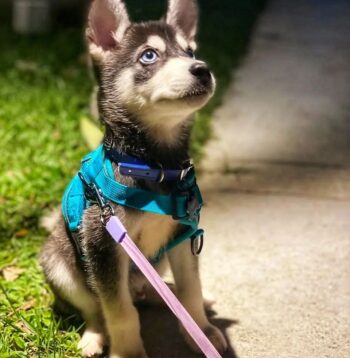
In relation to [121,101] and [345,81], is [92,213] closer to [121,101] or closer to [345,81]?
[121,101]

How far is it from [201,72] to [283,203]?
205 centimetres

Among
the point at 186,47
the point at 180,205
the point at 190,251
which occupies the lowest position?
the point at 190,251

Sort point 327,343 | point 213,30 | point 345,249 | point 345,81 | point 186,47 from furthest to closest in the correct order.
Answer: point 213,30, point 345,81, point 345,249, point 327,343, point 186,47

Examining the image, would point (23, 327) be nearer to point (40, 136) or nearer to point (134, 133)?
point (134, 133)

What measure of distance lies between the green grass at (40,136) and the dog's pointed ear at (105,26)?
1.23 metres

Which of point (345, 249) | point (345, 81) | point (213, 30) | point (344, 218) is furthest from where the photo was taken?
point (213, 30)

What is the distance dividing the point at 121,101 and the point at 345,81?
4.11m

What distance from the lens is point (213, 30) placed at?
7465mm

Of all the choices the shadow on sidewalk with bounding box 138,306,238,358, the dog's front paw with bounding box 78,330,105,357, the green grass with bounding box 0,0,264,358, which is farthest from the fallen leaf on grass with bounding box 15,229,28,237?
the dog's front paw with bounding box 78,330,105,357

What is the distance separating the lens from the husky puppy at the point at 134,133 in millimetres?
2541

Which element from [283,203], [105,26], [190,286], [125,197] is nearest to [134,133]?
[125,197]

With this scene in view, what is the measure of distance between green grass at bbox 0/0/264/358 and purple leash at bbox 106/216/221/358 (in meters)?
0.62

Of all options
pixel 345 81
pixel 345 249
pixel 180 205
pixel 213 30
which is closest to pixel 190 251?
pixel 180 205

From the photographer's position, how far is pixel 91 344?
2.83m
